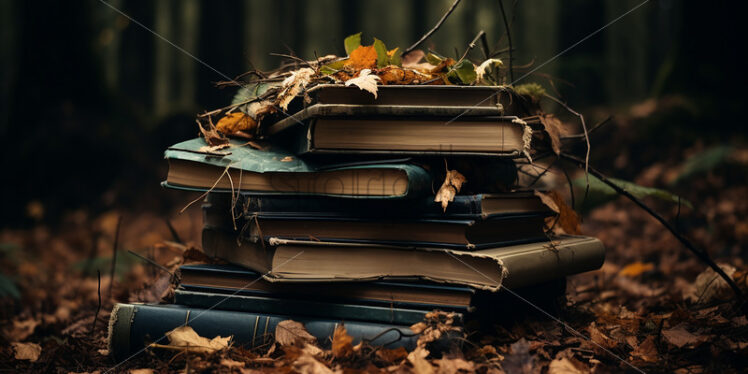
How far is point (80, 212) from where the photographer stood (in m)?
6.46

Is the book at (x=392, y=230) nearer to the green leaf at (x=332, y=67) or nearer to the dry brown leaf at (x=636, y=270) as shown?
the green leaf at (x=332, y=67)

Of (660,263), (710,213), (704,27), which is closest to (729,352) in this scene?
(660,263)

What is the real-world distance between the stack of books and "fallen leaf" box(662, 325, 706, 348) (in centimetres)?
37

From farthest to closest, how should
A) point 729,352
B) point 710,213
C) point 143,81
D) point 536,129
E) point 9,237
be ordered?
point 143,81, point 9,237, point 710,213, point 536,129, point 729,352

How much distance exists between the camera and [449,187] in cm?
172

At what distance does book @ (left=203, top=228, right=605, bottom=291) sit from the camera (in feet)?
5.46

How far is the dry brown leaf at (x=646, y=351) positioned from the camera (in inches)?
65.7

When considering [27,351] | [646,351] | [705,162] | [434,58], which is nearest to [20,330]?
[27,351]

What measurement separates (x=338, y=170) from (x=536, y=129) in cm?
75

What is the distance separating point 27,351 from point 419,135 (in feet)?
5.36

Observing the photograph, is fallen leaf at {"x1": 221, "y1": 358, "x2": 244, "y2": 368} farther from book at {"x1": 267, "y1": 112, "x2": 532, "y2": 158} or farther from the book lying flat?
book at {"x1": 267, "y1": 112, "x2": 532, "y2": 158}

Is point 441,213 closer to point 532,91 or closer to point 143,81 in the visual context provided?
point 532,91

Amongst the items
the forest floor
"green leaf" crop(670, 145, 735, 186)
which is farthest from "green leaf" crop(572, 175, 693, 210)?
"green leaf" crop(670, 145, 735, 186)

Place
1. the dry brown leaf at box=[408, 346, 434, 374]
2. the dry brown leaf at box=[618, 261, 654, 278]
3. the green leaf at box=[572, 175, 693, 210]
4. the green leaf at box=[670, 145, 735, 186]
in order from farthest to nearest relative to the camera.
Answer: the green leaf at box=[670, 145, 735, 186], the dry brown leaf at box=[618, 261, 654, 278], the green leaf at box=[572, 175, 693, 210], the dry brown leaf at box=[408, 346, 434, 374]
